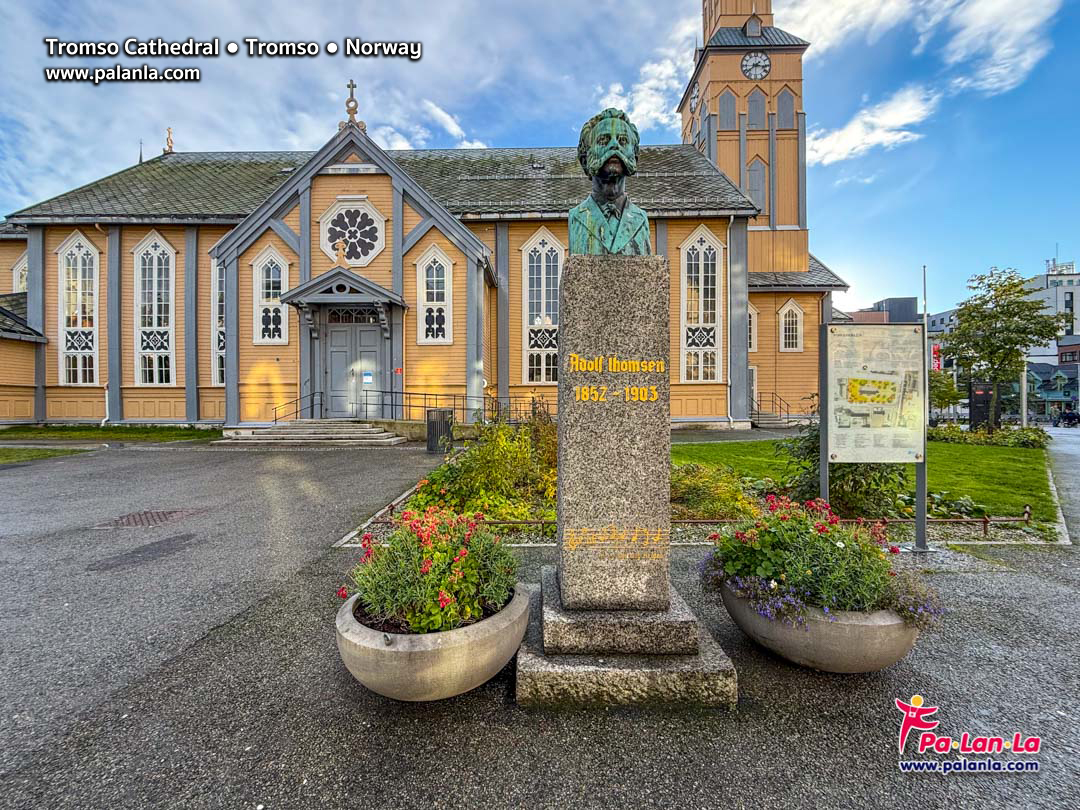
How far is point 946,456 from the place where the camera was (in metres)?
12.2

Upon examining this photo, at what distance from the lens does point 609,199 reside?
10.7 feet

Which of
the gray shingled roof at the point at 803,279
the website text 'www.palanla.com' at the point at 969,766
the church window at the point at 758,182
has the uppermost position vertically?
the church window at the point at 758,182

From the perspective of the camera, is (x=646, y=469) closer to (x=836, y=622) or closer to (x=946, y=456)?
(x=836, y=622)

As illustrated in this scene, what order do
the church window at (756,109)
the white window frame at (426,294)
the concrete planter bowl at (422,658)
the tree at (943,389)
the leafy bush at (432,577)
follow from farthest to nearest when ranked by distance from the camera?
the church window at (756,109) → the tree at (943,389) → the white window frame at (426,294) → the leafy bush at (432,577) → the concrete planter bowl at (422,658)

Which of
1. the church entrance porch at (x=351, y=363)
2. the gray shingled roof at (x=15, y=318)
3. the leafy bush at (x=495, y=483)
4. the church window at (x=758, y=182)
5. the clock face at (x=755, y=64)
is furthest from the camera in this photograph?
the clock face at (x=755, y=64)

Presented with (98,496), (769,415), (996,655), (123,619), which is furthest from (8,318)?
(769,415)

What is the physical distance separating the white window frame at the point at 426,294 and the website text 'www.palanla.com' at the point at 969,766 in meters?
16.7

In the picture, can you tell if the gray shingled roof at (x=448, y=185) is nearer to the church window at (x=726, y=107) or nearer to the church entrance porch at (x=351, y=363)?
the church entrance porch at (x=351, y=363)

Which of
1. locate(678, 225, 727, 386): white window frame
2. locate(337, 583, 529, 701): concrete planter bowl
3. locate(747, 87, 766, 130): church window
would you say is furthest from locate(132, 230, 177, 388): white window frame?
locate(747, 87, 766, 130): church window

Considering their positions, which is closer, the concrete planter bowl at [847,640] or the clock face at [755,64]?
the concrete planter bowl at [847,640]

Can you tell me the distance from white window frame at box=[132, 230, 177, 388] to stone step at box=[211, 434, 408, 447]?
8244 mm

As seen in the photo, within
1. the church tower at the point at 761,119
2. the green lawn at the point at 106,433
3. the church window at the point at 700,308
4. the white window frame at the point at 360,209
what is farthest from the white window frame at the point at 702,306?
the green lawn at the point at 106,433

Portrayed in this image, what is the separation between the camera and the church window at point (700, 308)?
1978cm

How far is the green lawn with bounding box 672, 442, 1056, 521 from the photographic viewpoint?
291 inches
